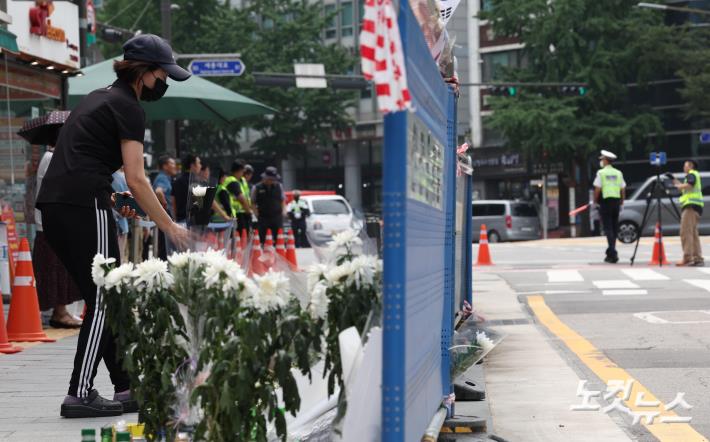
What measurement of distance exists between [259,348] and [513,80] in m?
45.9

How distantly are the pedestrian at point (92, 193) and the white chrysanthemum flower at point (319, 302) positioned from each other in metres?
2.22

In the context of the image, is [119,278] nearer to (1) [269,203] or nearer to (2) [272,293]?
(2) [272,293]

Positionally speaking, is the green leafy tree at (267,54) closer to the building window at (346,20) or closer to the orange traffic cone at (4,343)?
the building window at (346,20)

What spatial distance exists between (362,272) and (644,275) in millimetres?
14557

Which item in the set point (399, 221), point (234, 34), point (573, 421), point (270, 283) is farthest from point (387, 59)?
point (234, 34)

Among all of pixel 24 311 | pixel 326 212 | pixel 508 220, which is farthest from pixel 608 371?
pixel 508 220

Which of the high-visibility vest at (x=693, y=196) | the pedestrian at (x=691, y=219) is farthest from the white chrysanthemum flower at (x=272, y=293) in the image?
the high-visibility vest at (x=693, y=196)

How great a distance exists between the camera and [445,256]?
216 inches

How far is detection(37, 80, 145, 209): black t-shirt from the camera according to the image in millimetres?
6113

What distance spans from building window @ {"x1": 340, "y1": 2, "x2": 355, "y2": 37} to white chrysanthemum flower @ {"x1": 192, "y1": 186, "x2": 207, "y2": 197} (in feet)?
191

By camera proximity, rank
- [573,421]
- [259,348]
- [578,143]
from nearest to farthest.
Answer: [259,348] → [573,421] → [578,143]

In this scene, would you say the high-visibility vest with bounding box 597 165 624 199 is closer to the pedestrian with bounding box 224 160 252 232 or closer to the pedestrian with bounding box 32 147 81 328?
the pedestrian with bounding box 224 160 252 232

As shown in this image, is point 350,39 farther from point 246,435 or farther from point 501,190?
point 246,435

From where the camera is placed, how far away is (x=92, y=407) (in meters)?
6.31
